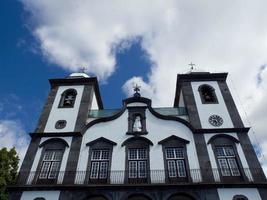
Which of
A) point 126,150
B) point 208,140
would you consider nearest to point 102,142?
point 126,150

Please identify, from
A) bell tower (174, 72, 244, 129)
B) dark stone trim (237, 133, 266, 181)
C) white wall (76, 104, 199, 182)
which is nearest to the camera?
dark stone trim (237, 133, 266, 181)

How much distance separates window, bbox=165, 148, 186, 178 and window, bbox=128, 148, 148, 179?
1484mm

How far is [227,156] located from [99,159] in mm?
8311

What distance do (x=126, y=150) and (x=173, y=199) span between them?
427 cm

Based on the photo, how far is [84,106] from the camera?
62.9ft

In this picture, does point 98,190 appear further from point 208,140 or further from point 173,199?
point 208,140

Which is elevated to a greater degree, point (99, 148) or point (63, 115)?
point (63, 115)

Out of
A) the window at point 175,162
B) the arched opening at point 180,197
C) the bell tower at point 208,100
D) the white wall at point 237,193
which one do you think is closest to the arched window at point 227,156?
the white wall at point 237,193

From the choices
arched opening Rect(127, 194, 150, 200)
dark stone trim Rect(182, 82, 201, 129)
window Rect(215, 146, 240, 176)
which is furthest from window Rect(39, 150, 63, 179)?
window Rect(215, 146, 240, 176)

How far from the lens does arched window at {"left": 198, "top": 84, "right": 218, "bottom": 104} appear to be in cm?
1919

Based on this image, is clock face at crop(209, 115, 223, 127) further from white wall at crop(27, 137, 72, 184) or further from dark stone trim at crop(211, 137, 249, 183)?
white wall at crop(27, 137, 72, 184)

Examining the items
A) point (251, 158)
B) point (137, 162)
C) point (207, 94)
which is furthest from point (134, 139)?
point (251, 158)

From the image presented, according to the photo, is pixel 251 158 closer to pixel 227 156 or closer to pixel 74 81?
pixel 227 156

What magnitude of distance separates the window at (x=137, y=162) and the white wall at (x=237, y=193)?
4.52 meters
